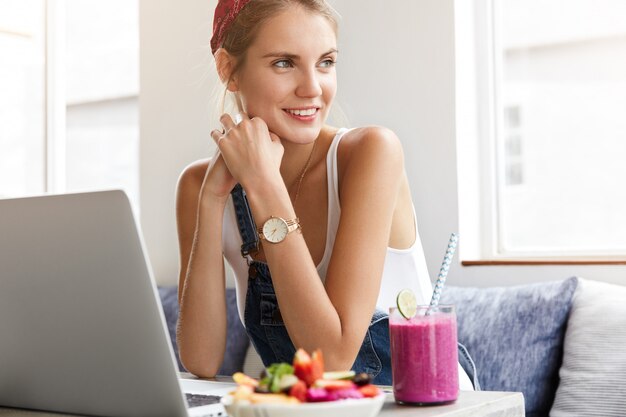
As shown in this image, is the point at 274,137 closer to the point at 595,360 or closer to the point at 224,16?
the point at 224,16

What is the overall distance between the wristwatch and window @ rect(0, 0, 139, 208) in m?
2.95

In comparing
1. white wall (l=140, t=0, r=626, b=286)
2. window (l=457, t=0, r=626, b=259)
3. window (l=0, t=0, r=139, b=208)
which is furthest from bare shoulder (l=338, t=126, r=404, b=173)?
window (l=0, t=0, r=139, b=208)

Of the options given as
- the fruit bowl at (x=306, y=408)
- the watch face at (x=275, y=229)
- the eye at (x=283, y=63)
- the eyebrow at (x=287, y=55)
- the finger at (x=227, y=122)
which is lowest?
the fruit bowl at (x=306, y=408)

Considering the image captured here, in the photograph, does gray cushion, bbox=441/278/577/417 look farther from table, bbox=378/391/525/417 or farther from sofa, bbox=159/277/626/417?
table, bbox=378/391/525/417

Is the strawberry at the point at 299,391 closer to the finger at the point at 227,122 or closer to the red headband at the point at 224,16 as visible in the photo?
the finger at the point at 227,122

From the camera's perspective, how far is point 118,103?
4.23 m

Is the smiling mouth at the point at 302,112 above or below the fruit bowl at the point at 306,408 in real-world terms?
above

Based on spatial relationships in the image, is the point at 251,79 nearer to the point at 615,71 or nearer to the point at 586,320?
the point at 586,320

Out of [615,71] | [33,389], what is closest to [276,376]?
[33,389]

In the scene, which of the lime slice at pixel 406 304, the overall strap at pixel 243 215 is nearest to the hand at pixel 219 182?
the overall strap at pixel 243 215

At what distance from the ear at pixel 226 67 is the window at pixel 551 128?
1.51 metres

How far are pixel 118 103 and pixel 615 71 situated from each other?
232 centimetres

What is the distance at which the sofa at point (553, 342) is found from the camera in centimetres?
239

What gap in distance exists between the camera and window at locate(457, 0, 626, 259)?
293 cm
